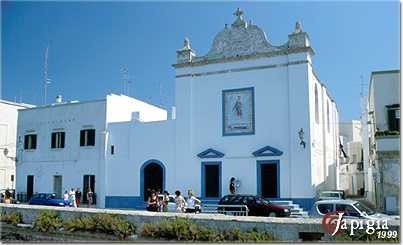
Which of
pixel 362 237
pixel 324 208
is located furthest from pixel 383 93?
pixel 362 237

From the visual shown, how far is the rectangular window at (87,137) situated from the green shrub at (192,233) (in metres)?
17.9

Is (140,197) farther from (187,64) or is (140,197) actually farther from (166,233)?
(166,233)

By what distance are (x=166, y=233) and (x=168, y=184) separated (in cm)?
1477

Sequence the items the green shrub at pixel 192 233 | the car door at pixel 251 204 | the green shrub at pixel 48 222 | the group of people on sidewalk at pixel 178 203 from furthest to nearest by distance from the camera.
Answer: the car door at pixel 251 204 < the group of people on sidewalk at pixel 178 203 < the green shrub at pixel 48 222 < the green shrub at pixel 192 233

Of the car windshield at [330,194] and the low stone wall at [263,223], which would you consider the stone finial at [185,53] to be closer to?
the car windshield at [330,194]

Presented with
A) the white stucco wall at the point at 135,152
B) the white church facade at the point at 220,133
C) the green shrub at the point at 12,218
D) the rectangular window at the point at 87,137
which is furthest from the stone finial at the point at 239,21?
the green shrub at the point at 12,218

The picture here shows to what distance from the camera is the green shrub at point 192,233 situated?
→ 431 inches

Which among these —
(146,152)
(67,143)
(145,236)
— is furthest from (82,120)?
(145,236)

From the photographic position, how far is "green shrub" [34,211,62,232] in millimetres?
13772

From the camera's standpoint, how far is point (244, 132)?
81.7 feet

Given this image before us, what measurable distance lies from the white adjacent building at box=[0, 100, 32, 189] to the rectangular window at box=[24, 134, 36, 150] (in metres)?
7.68

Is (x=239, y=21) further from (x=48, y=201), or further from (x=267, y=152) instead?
(x=48, y=201)

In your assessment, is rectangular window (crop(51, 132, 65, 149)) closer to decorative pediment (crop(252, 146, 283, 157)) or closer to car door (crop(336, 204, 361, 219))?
decorative pediment (crop(252, 146, 283, 157))

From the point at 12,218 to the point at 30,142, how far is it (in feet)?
59.4
